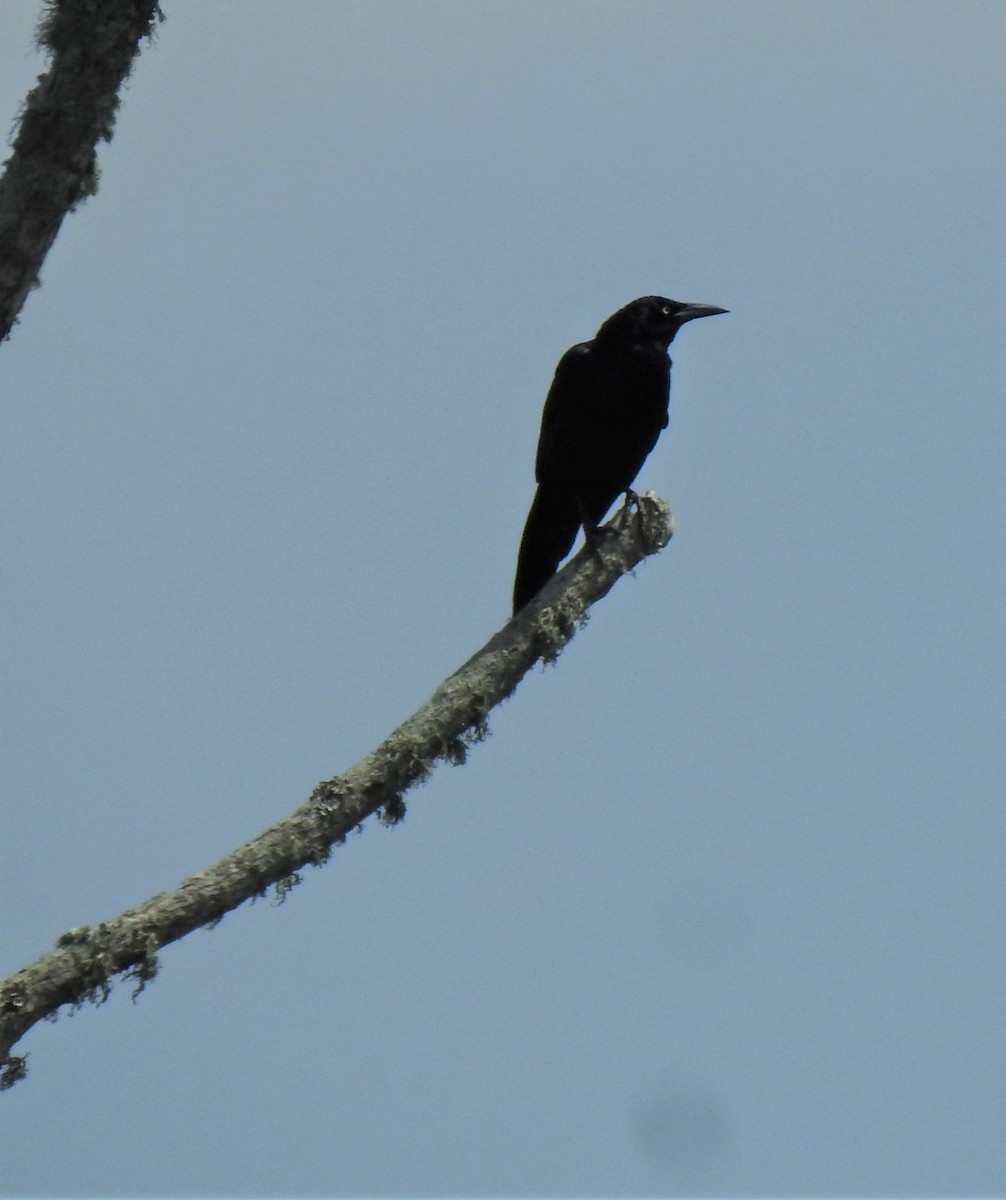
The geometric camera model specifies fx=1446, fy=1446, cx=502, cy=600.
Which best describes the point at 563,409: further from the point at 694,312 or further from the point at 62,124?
the point at 62,124

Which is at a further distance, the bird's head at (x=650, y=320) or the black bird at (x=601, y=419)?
the bird's head at (x=650, y=320)

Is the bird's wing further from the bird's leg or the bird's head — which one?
the bird's leg

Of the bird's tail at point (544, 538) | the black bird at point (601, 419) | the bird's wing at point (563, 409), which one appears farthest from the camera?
the bird's wing at point (563, 409)

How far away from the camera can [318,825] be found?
154 inches

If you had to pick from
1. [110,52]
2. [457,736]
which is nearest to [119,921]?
[457,736]

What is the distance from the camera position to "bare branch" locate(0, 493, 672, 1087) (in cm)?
354

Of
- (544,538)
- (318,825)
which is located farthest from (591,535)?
A: (318,825)

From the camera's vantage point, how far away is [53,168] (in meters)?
3.21

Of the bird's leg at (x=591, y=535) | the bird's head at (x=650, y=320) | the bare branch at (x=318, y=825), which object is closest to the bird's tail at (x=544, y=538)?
the bird's leg at (x=591, y=535)

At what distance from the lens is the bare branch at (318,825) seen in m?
3.54

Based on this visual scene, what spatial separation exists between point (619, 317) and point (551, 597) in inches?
131

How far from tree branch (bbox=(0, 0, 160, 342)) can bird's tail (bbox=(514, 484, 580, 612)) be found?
3796mm

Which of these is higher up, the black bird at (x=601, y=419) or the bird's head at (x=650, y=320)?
the bird's head at (x=650, y=320)

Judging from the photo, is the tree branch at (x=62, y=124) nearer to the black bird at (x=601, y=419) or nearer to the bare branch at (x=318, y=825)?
the bare branch at (x=318, y=825)
